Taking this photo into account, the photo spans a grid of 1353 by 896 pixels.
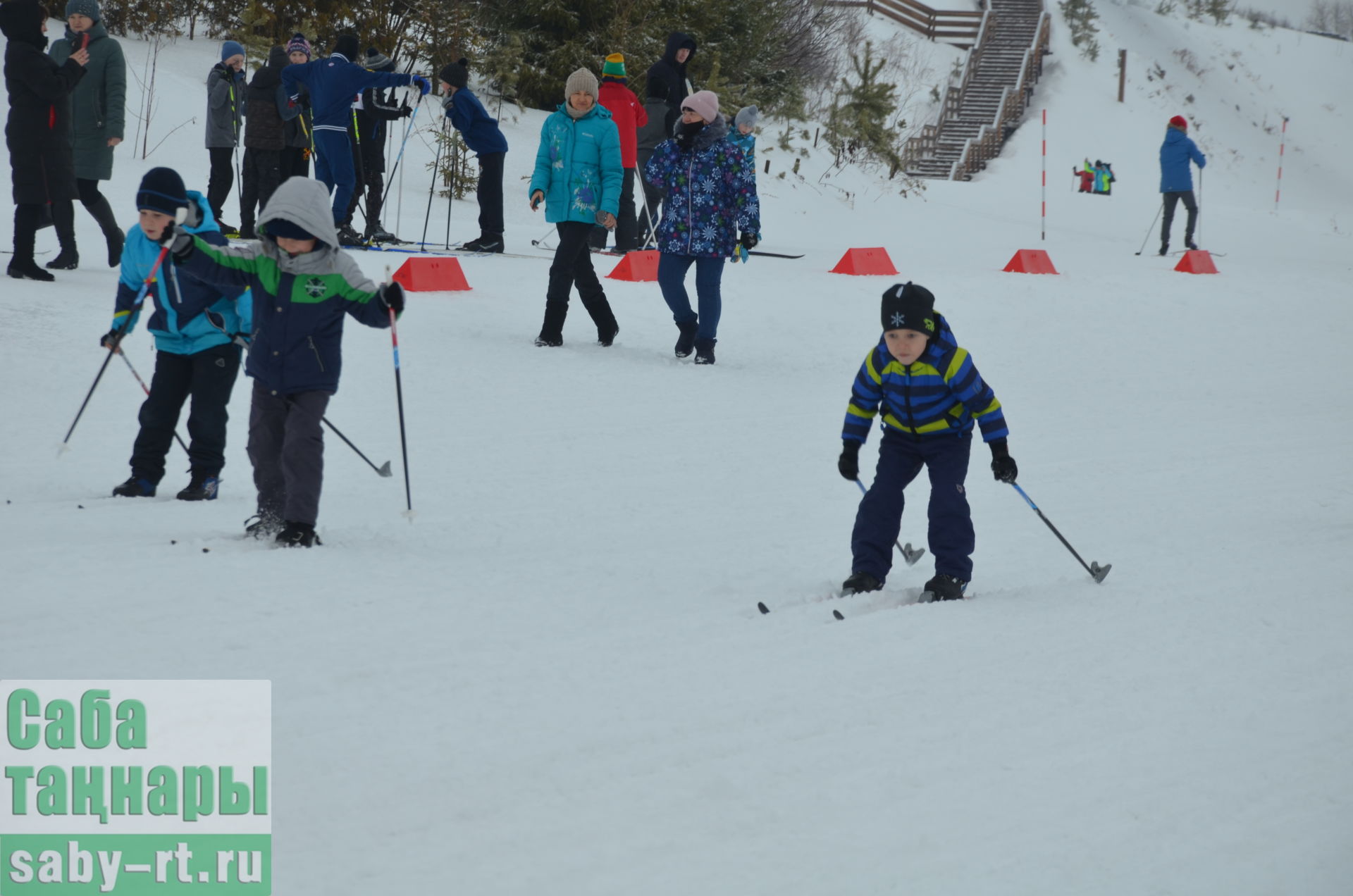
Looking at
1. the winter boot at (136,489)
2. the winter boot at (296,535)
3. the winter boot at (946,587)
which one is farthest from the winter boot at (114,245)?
the winter boot at (946,587)

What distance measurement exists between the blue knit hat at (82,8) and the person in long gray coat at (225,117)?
1.82m

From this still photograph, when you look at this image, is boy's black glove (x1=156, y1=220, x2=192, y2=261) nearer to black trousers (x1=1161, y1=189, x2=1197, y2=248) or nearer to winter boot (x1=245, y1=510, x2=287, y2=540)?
winter boot (x1=245, y1=510, x2=287, y2=540)

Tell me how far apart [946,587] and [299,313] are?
2.44 m

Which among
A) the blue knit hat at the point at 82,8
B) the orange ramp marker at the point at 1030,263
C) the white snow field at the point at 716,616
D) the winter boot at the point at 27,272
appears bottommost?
the white snow field at the point at 716,616

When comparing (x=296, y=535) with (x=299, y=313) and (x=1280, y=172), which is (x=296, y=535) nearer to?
(x=299, y=313)

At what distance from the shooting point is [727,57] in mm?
19031

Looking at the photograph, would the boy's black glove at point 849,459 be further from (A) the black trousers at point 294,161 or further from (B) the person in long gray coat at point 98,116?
(A) the black trousers at point 294,161

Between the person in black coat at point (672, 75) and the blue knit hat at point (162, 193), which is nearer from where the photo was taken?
the blue knit hat at point (162, 193)

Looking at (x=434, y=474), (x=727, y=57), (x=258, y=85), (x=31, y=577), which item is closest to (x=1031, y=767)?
(x=31, y=577)

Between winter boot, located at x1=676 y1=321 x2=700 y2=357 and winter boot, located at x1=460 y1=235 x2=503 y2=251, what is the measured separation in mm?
3370

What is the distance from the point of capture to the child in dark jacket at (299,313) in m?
4.41

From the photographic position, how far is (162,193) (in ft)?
15.6

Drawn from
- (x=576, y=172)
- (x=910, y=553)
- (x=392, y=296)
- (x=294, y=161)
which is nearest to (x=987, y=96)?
(x=294, y=161)

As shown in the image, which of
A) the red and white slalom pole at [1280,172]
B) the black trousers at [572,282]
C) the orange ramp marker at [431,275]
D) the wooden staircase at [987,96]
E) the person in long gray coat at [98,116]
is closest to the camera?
the black trousers at [572,282]
